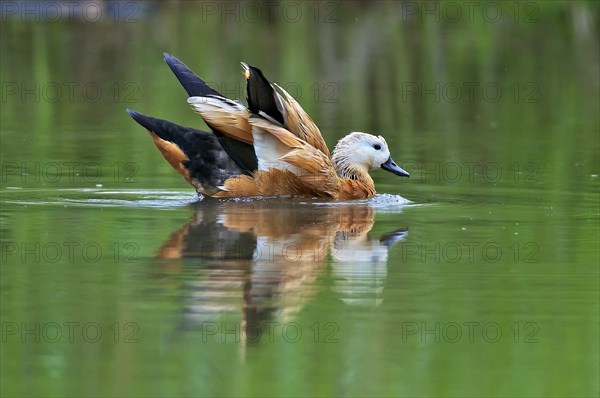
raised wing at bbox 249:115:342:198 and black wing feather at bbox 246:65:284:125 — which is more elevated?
black wing feather at bbox 246:65:284:125

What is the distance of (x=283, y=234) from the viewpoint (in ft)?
31.2

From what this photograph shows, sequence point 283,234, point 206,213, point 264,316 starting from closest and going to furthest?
point 264,316 → point 283,234 → point 206,213

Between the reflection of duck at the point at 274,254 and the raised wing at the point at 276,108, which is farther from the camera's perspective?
the raised wing at the point at 276,108

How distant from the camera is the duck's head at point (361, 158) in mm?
11906

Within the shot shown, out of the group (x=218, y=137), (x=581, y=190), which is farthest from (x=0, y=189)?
(x=581, y=190)

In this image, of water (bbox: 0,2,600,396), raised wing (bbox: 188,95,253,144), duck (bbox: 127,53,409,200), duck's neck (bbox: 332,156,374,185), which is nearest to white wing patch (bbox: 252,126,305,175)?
duck (bbox: 127,53,409,200)

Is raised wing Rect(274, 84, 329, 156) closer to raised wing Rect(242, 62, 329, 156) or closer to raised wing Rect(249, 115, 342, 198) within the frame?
raised wing Rect(242, 62, 329, 156)

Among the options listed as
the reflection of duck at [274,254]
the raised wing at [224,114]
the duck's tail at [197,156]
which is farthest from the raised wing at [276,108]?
the reflection of duck at [274,254]

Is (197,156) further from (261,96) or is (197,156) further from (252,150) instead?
(261,96)

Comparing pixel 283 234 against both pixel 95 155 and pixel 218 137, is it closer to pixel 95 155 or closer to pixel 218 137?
pixel 218 137

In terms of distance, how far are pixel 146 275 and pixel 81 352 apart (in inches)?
62.3

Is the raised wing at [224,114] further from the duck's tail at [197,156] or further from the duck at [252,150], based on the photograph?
the duck's tail at [197,156]

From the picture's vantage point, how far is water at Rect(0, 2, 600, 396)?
6.13m

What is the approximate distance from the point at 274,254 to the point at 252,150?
9.01 ft
